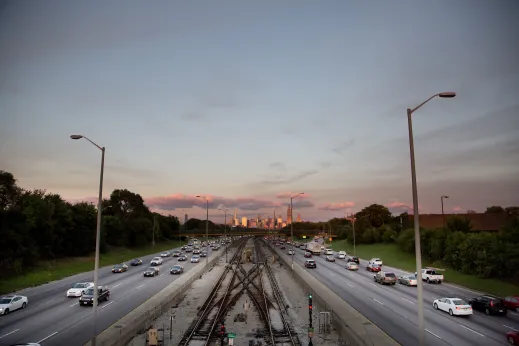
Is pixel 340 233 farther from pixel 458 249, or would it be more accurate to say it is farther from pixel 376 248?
pixel 458 249

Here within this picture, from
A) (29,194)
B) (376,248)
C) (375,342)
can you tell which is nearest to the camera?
(375,342)

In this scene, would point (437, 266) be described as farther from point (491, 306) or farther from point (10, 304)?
point (10, 304)

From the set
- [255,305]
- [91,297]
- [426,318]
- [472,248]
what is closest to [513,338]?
[426,318]

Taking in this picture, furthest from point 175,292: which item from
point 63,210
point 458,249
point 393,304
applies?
point 63,210

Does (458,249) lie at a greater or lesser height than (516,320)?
greater

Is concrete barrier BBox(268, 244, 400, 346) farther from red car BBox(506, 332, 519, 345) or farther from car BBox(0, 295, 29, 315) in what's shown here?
car BBox(0, 295, 29, 315)

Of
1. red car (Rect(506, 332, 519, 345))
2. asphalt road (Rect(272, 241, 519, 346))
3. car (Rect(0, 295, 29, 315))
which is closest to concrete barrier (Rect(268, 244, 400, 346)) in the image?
asphalt road (Rect(272, 241, 519, 346))
